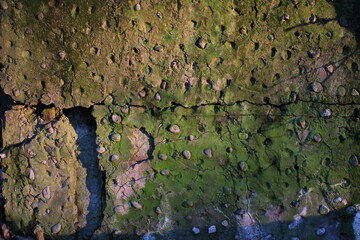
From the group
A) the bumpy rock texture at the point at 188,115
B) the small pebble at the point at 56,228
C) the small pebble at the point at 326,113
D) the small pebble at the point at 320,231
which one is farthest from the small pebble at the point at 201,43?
the small pebble at the point at 56,228

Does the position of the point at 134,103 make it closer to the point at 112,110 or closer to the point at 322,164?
the point at 112,110

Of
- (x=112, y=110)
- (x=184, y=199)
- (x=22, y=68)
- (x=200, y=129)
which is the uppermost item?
(x=22, y=68)

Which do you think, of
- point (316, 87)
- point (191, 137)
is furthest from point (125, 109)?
point (316, 87)

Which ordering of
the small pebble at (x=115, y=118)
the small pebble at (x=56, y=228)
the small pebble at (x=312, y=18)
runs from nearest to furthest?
the small pebble at (x=312, y=18) < the small pebble at (x=115, y=118) < the small pebble at (x=56, y=228)

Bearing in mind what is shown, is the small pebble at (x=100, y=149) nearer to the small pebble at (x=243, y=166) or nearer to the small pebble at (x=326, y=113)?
the small pebble at (x=243, y=166)

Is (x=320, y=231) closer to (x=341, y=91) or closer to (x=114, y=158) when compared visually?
(x=341, y=91)

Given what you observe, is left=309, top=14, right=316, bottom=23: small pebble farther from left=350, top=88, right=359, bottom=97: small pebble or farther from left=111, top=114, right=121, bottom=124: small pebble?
left=111, top=114, right=121, bottom=124: small pebble

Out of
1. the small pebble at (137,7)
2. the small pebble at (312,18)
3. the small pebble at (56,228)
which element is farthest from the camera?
the small pebble at (56,228)

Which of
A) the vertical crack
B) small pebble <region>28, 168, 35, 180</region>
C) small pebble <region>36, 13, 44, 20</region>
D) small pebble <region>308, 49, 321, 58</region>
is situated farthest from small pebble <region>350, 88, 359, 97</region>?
small pebble <region>28, 168, 35, 180</region>

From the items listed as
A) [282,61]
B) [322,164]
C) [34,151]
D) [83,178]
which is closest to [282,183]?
[322,164]
